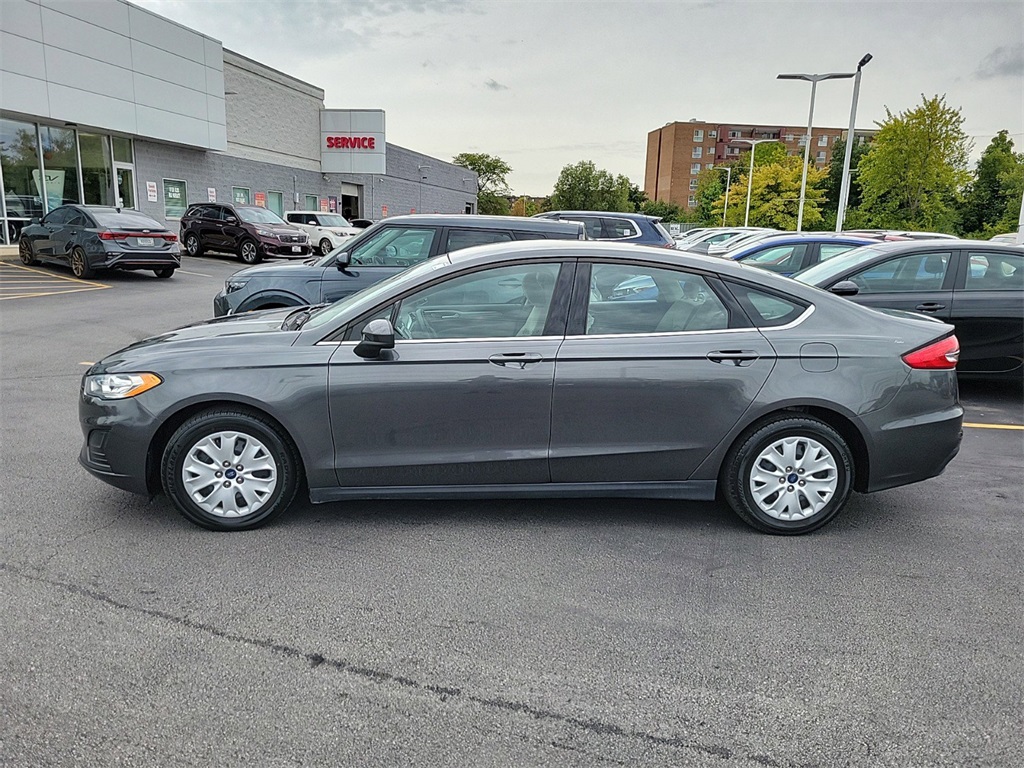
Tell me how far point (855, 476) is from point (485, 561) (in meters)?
2.14

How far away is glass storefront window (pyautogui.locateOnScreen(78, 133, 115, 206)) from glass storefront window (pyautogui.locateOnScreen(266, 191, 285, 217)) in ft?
32.0

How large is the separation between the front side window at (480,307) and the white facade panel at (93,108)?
68.4ft

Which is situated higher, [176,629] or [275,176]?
[275,176]

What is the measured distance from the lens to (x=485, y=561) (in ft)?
12.2

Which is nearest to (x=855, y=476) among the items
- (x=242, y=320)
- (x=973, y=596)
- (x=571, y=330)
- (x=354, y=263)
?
(x=973, y=596)

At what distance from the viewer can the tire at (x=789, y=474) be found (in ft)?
13.1

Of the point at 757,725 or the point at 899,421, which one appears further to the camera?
the point at 899,421

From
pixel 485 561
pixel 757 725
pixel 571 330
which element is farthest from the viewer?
pixel 571 330

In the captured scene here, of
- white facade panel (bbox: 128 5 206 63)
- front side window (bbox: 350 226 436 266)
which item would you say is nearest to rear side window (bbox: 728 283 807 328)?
front side window (bbox: 350 226 436 266)

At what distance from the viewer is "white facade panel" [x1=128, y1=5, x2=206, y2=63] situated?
23.3 m

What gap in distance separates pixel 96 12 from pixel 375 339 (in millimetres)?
23895

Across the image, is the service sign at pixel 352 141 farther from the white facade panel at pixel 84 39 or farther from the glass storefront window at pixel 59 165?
the glass storefront window at pixel 59 165

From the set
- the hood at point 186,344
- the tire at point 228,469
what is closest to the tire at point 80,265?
the hood at point 186,344

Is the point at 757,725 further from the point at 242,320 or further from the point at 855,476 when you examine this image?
the point at 242,320
